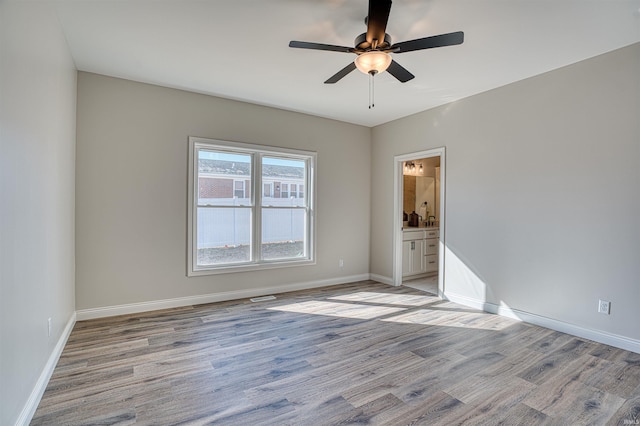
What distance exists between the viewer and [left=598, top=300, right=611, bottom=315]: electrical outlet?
3.01m

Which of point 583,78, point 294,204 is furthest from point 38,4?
point 583,78

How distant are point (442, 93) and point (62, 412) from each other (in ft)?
15.5

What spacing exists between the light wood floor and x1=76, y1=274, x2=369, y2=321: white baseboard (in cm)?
13

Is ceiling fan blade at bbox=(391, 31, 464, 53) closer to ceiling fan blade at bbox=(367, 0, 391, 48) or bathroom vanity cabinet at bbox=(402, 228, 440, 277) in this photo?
ceiling fan blade at bbox=(367, 0, 391, 48)

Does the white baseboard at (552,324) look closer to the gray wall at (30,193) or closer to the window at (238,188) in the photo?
the window at (238,188)

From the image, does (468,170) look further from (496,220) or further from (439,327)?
(439,327)

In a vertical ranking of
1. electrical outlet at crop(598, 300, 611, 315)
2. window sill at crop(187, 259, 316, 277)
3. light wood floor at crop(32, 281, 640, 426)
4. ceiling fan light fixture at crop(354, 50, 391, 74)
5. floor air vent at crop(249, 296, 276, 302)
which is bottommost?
light wood floor at crop(32, 281, 640, 426)

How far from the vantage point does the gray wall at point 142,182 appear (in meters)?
3.55

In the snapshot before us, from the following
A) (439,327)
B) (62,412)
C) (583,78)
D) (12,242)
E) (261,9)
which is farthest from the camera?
(439,327)

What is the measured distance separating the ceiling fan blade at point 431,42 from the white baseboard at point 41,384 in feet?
10.7

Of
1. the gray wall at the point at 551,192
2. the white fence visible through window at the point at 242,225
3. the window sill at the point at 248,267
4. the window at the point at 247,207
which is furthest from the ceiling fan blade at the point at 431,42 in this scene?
the window sill at the point at 248,267

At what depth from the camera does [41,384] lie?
2.17 metres

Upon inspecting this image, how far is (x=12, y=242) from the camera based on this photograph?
1684mm

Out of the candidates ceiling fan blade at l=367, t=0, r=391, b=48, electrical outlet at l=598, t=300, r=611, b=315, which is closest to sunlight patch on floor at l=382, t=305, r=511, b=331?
electrical outlet at l=598, t=300, r=611, b=315
